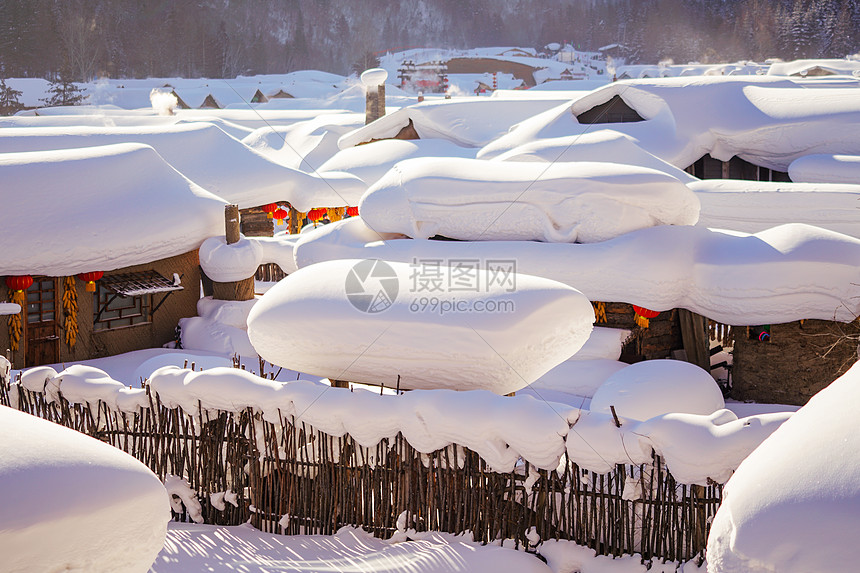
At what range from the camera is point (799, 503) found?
262 cm

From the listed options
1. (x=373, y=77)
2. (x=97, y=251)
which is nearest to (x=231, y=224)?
(x=97, y=251)

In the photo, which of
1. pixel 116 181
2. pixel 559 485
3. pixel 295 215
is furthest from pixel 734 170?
pixel 559 485

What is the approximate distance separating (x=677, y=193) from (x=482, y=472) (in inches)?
246

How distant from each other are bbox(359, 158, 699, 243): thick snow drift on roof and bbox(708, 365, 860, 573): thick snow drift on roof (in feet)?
21.9

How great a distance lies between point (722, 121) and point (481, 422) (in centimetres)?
1199

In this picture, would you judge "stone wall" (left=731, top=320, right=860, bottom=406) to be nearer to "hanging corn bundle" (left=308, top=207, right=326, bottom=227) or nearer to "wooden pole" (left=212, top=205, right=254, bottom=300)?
"wooden pole" (left=212, top=205, right=254, bottom=300)

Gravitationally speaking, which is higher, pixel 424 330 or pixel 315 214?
pixel 424 330

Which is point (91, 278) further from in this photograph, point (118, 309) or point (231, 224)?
point (231, 224)

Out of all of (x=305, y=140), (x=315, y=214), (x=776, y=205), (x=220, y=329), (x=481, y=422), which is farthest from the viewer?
(x=305, y=140)

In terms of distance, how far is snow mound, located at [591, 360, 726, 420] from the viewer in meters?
7.05

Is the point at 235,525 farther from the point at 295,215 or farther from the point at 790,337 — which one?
the point at 295,215

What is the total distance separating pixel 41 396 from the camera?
5871 millimetres

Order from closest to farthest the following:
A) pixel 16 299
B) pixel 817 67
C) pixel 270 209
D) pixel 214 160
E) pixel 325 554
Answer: pixel 325 554 < pixel 16 299 < pixel 214 160 < pixel 270 209 < pixel 817 67

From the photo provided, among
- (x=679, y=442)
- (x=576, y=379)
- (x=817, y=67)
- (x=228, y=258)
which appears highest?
(x=817, y=67)
